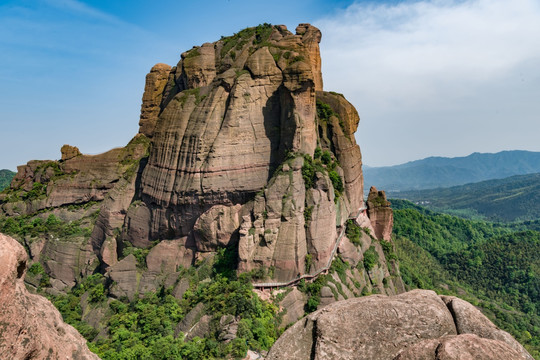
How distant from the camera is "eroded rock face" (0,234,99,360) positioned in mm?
6992

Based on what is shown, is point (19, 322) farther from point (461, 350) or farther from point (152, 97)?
point (152, 97)

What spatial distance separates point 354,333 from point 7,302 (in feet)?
25.8

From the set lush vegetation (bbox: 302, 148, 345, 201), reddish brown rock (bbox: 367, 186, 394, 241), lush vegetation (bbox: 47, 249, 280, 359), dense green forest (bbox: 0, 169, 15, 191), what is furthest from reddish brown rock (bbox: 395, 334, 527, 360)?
dense green forest (bbox: 0, 169, 15, 191)

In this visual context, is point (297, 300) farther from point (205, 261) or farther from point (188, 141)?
point (188, 141)

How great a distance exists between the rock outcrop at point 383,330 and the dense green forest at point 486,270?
49.6 m

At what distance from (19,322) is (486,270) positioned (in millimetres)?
101307

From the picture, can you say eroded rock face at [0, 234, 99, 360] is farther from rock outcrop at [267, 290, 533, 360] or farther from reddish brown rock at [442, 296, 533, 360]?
reddish brown rock at [442, 296, 533, 360]

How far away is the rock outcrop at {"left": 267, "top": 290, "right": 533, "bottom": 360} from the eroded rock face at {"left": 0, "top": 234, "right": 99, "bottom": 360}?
214 inches

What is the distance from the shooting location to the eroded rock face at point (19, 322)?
22.9 feet

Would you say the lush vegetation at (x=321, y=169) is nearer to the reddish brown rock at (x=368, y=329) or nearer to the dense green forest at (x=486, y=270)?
the dense green forest at (x=486, y=270)

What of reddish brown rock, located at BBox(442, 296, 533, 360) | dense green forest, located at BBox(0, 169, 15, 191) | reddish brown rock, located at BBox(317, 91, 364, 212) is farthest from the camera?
dense green forest, located at BBox(0, 169, 15, 191)

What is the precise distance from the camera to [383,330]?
837cm

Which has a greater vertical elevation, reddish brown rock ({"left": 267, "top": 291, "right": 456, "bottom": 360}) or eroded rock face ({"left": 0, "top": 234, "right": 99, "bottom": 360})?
eroded rock face ({"left": 0, "top": 234, "right": 99, "bottom": 360})

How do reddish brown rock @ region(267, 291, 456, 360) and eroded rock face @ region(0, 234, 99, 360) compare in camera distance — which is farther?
reddish brown rock @ region(267, 291, 456, 360)
